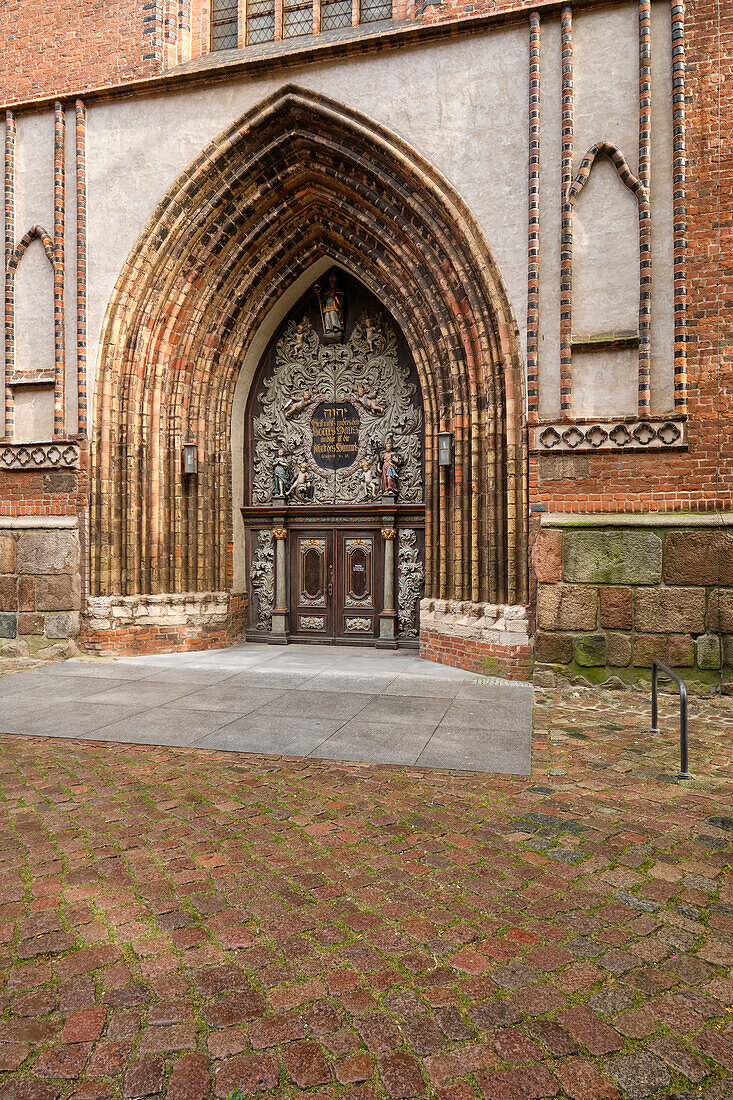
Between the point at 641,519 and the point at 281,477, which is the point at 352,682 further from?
the point at 281,477

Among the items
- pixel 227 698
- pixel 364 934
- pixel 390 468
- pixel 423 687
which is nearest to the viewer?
pixel 364 934

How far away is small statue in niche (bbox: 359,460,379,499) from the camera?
10.1 meters

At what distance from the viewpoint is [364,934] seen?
2.68 meters

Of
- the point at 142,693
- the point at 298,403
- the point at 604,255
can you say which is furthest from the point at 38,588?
the point at 604,255

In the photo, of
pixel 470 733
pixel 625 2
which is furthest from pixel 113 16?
pixel 470 733

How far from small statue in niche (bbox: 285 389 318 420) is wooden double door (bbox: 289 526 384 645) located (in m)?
1.92

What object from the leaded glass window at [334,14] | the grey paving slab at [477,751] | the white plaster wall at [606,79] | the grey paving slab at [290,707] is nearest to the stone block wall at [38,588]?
the grey paving slab at [290,707]

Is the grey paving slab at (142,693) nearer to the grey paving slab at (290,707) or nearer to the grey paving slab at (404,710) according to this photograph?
the grey paving slab at (290,707)

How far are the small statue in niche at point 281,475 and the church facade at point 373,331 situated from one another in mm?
108

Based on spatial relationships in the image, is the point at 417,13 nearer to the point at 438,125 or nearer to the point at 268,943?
the point at 438,125

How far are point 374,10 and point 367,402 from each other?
211 inches

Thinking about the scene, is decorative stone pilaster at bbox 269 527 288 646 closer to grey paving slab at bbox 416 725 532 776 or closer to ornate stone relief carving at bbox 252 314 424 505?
ornate stone relief carving at bbox 252 314 424 505

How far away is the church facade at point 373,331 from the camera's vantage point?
7.12 metres

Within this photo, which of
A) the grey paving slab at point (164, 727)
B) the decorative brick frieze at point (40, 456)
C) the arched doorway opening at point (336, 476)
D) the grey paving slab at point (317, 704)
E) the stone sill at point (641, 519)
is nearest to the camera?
the grey paving slab at point (164, 727)
